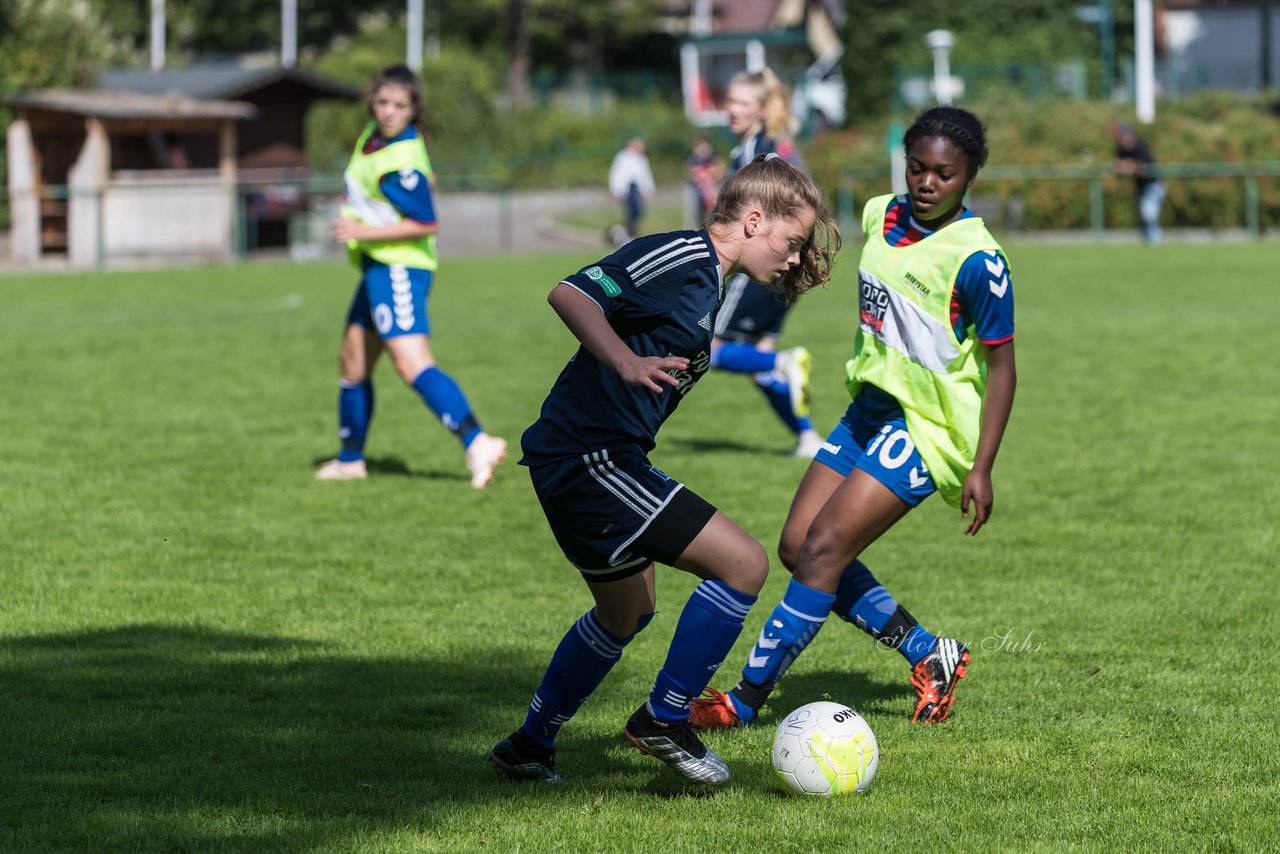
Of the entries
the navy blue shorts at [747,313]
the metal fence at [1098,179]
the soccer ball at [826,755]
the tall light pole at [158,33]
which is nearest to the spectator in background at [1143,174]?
the metal fence at [1098,179]

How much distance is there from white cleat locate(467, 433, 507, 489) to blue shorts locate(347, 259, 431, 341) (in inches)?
26.1

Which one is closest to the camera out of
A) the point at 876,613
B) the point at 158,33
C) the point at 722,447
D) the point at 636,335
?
the point at 636,335

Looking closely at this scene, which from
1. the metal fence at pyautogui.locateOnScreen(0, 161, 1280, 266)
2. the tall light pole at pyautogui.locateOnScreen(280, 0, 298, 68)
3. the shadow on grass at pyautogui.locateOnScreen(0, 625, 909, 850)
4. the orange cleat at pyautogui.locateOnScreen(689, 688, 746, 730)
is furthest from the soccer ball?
the tall light pole at pyautogui.locateOnScreen(280, 0, 298, 68)

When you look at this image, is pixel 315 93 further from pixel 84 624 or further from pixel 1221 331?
pixel 84 624

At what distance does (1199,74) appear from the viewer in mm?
47812

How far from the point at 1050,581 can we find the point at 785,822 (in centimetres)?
310

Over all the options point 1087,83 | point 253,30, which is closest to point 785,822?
point 1087,83

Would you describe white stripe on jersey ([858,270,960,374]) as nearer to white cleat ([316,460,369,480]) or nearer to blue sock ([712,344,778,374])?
blue sock ([712,344,778,374])

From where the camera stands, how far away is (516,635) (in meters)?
6.35

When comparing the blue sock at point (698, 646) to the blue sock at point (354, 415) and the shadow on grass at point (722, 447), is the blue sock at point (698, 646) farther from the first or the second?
the shadow on grass at point (722, 447)

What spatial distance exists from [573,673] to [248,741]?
106 centimetres

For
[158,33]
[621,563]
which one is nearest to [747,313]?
[621,563]

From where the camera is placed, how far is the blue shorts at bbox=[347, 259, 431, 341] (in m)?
9.21

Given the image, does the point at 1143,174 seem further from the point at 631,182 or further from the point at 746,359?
the point at 746,359
